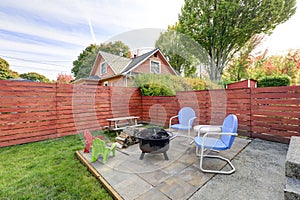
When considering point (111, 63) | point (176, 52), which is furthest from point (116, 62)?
point (176, 52)

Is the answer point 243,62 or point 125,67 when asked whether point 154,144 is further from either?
point 243,62

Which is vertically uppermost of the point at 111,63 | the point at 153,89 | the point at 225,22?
the point at 225,22

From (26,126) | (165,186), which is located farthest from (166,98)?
(26,126)

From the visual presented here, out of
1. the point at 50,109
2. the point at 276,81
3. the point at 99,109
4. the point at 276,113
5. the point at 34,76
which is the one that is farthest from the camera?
the point at 34,76

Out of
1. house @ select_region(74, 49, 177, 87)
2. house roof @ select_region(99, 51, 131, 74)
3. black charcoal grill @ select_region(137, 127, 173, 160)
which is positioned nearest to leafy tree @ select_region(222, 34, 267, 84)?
house @ select_region(74, 49, 177, 87)

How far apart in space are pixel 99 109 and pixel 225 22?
1150 cm

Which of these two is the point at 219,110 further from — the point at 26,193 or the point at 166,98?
the point at 26,193

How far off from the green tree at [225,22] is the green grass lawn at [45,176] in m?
12.7

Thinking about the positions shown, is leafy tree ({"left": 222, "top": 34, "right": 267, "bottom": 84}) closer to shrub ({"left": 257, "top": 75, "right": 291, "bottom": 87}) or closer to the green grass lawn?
shrub ({"left": 257, "top": 75, "right": 291, "bottom": 87})

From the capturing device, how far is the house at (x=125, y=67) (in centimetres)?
1049

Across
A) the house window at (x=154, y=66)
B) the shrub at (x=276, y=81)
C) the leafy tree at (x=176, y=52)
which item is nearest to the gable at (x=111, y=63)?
the house window at (x=154, y=66)

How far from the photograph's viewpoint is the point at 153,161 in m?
2.43

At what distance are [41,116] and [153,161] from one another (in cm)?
363

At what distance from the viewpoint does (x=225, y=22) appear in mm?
10656
